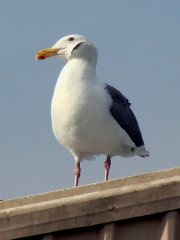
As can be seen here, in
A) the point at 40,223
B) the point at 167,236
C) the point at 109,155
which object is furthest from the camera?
the point at 109,155

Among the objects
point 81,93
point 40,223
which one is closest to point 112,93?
point 81,93

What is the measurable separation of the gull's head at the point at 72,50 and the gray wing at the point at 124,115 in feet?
2.38

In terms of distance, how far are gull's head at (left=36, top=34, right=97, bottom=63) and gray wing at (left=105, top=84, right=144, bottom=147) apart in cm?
73

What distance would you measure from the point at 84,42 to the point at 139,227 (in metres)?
6.88

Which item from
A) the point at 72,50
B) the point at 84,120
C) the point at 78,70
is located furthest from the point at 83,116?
the point at 72,50

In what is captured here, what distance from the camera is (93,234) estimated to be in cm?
620

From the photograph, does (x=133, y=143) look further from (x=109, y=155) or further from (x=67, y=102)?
(x=67, y=102)

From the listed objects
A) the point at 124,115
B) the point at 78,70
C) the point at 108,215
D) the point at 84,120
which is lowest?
the point at 108,215

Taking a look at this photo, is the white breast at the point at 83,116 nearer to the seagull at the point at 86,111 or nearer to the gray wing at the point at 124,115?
the seagull at the point at 86,111

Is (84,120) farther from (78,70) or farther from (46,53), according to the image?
(46,53)

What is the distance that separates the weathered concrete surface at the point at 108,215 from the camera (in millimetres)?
5973

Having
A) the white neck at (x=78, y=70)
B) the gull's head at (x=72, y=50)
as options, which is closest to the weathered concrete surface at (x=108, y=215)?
the white neck at (x=78, y=70)

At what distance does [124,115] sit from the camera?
487 inches

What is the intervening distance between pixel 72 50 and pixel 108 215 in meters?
6.63
